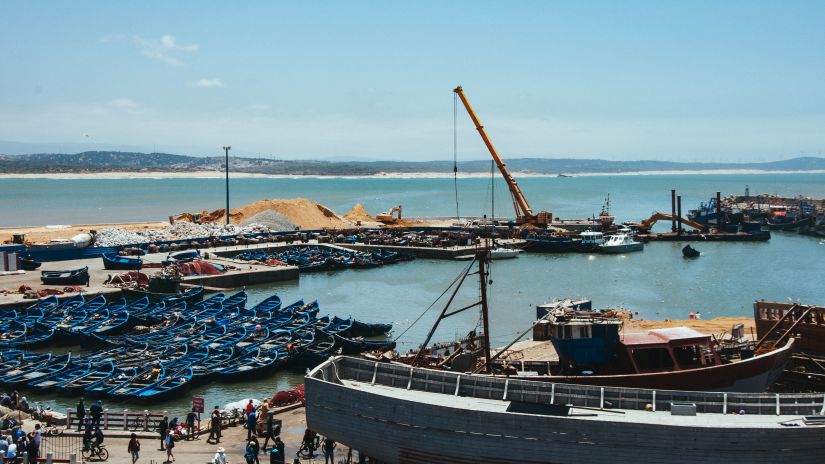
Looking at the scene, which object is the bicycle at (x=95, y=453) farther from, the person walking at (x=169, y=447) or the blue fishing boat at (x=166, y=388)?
the blue fishing boat at (x=166, y=388)

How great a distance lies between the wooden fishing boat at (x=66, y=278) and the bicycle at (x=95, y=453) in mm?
39806

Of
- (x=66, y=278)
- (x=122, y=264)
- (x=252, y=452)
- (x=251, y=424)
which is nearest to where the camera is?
(x=252, y=452)

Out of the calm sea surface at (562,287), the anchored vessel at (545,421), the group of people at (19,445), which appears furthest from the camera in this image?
the calm sea surface at (562,287)

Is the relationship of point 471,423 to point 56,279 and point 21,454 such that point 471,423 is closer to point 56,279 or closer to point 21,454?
point 21,454

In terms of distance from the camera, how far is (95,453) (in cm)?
2231

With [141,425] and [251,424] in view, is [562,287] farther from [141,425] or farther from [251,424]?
[251,424]

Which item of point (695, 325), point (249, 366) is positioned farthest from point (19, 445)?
point (695, 325)

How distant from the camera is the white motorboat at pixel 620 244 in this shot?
94750mm

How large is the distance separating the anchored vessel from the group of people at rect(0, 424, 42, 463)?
670 cm

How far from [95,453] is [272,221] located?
261 ft

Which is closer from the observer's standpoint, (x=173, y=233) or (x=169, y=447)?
(x=169, y=447)

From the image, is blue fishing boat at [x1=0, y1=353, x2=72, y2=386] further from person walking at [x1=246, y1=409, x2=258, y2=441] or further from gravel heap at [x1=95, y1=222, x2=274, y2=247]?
gravel heap at [x1=95, y1=222, x2=274, y2=247]

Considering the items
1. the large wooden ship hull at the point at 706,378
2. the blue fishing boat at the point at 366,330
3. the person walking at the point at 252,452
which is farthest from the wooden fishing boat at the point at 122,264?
the large wooden ship hull at the point at 706,378

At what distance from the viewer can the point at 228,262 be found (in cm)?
7219
